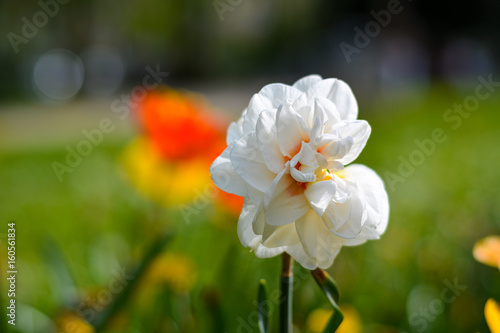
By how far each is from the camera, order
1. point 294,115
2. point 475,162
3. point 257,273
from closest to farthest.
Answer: point 294,115
point 257,273
point 475,162

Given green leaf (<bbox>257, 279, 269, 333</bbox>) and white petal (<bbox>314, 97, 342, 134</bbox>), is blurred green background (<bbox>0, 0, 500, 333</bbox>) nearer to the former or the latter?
green leaf (<bbox>257, 279, 269, 333</bbox>)

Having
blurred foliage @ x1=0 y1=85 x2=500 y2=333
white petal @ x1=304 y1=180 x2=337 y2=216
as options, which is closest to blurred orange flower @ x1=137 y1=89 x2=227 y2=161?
blurred foliage @ x1=0 y1=85 x2=500 y2=333

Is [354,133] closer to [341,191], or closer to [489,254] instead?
[341,191]

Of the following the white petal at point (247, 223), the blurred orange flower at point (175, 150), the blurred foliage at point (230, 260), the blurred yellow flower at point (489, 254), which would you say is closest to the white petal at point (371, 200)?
the white petal at point (247, 223)

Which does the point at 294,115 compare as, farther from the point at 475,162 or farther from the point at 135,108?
the point at 475,162

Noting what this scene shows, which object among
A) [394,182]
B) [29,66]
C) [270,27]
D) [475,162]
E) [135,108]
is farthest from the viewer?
[270,27]

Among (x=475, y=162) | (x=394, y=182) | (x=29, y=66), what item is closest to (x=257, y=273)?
(x=394, y=182)

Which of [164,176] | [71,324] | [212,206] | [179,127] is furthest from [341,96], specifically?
[212,206]
